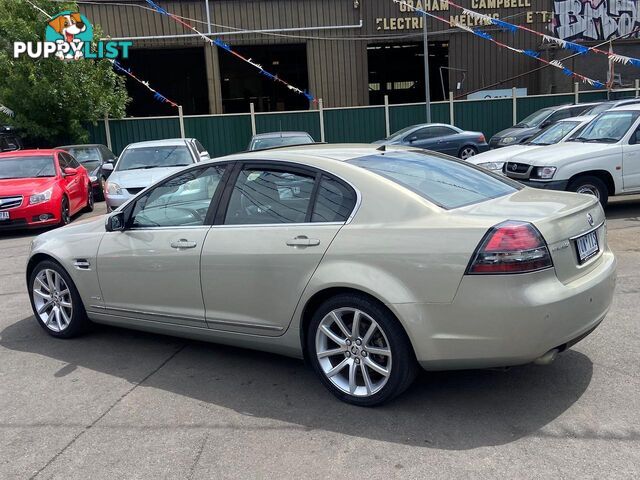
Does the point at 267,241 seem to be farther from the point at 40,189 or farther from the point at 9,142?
the point at 9,142

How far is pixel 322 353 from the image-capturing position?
12.6 feet

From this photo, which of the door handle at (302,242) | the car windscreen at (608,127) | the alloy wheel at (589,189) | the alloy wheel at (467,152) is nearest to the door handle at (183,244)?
the door handle at (302,242)

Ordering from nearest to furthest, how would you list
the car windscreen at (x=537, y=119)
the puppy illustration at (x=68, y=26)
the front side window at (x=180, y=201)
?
the front side window at (x=180, y=201)
the car windscreen at (x=537, y=119)
the puppy illustration at (x=68, y=26)

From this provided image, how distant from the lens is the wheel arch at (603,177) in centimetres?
912

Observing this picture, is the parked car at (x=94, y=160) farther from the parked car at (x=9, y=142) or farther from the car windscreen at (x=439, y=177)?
the car windscreen at (x=439, y=177)

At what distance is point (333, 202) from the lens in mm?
3879

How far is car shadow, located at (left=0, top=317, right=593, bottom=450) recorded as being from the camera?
3.47 meters

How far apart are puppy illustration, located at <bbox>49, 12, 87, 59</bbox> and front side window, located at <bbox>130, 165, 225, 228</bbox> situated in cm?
1641

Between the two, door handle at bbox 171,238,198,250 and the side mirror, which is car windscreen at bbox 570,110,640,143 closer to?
door handle at bbox 171,238,198,250

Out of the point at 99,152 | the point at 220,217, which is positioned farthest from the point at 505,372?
the point at 99,152

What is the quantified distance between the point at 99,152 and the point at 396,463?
14.9 metres

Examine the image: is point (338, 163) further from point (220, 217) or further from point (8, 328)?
point (8, 328)

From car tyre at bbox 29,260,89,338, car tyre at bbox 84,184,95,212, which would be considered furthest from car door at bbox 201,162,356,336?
car tyre at bbox 84,184,95,212

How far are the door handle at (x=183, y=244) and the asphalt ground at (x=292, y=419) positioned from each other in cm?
91
